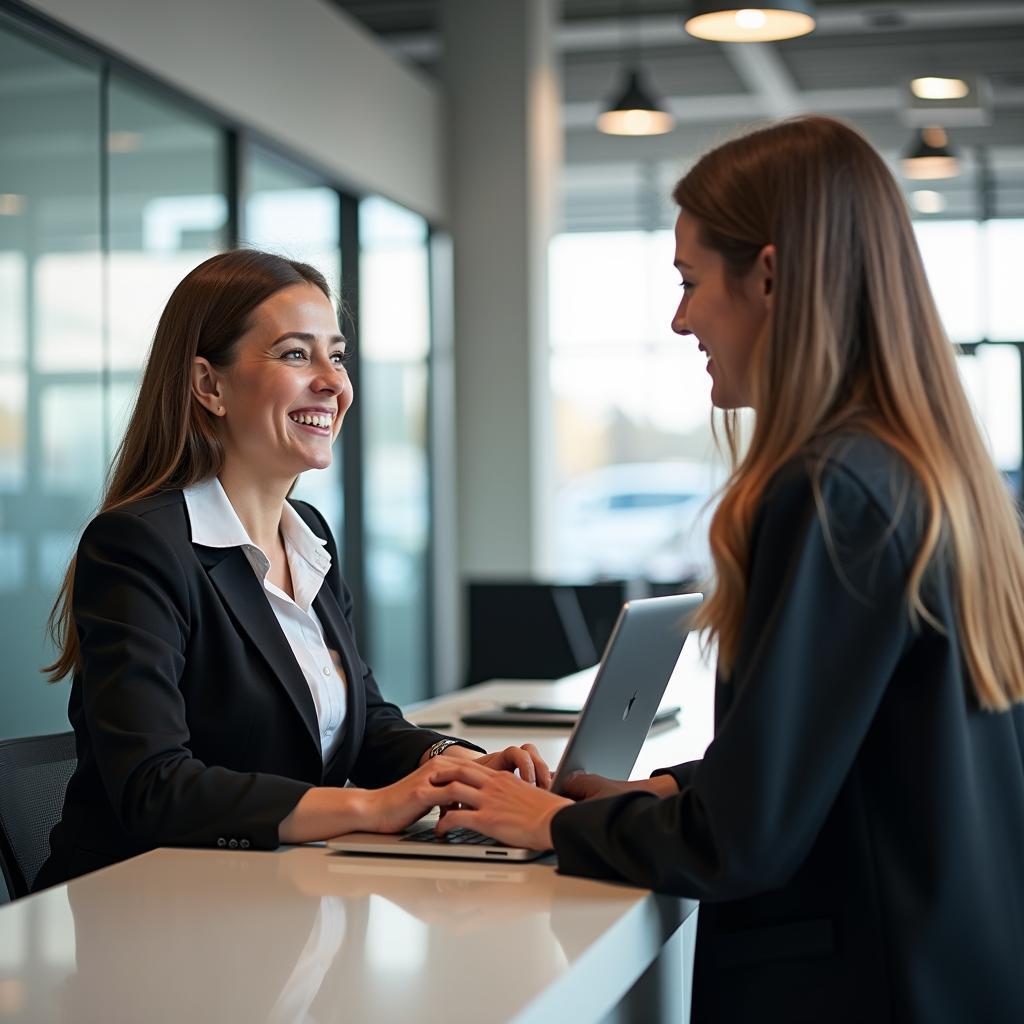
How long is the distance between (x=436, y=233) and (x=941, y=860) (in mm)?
6459

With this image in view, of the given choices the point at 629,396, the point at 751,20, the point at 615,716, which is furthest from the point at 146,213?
the point at 629,396

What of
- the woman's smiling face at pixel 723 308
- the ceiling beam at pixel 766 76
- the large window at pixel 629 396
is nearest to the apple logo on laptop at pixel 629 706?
the woman's smiling face at pixel 723 308

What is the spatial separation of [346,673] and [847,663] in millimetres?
1005

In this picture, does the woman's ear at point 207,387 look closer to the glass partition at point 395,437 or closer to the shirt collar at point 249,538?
the shirt collar at point 249,538

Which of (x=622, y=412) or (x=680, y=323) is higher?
(x=622, y=412)

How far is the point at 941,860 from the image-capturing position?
1288 mm

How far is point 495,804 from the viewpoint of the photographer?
1.57m

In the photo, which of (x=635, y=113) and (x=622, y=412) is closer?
(x=635, y=113)

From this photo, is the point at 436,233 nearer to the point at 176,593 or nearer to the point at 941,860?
the point at 176,593

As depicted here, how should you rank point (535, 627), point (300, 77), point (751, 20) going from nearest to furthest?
point (751, 20)
point (535, 627)
point (300, 77)

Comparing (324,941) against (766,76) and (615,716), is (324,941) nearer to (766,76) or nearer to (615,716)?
(615,716)

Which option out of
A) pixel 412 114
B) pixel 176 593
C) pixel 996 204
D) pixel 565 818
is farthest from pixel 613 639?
pixel 996 204

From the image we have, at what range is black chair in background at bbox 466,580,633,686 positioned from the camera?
4844mm

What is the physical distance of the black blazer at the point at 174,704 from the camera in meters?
1.65
